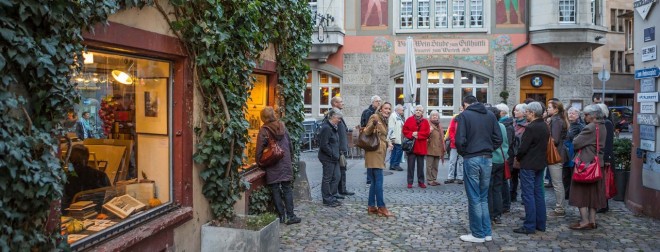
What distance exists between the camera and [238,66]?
6.43 m

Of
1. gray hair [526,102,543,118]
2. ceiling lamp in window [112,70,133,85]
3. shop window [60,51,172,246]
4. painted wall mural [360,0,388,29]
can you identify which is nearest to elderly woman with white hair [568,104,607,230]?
gray hair [526,102,543,118]

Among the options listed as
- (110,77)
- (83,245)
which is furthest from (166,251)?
(110,77)

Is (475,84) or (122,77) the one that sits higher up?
(475,84)

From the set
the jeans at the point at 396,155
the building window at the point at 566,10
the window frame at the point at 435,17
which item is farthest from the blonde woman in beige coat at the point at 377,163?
the building window at the point at 566,10

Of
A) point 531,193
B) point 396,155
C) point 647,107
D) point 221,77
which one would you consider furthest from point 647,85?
point 396,155

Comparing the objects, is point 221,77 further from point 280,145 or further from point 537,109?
point 537,109

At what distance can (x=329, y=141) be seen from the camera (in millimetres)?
9266

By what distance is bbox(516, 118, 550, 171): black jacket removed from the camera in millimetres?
7352

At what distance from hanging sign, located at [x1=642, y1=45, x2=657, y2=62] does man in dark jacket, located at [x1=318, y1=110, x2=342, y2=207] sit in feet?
14.6

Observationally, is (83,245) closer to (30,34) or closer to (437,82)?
(30,34)

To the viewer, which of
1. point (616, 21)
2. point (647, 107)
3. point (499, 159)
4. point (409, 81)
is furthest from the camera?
point (616, 21)

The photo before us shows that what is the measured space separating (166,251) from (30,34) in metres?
2.68

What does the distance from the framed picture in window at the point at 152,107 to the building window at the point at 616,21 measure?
144 ft

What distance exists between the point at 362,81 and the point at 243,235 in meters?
15.8
